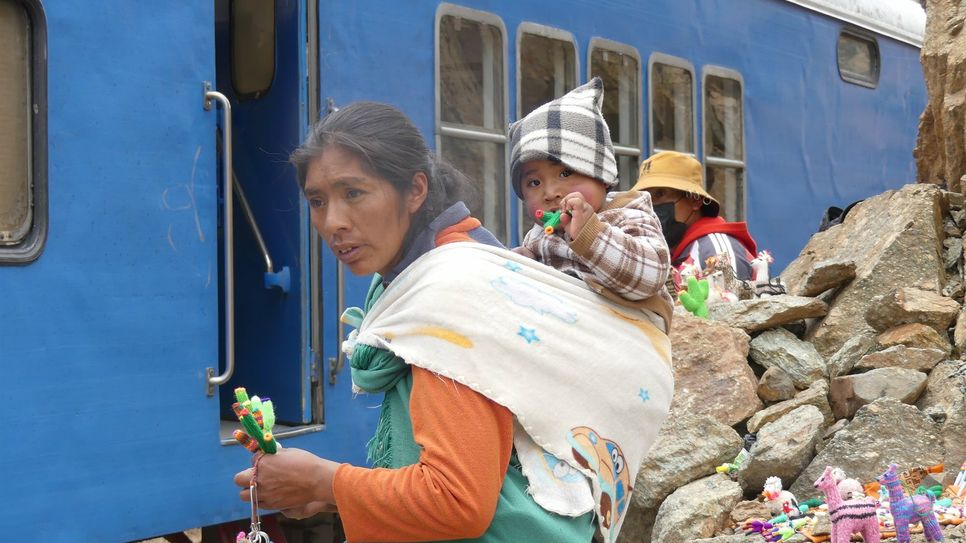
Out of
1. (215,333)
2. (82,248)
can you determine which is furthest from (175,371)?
(82,248)

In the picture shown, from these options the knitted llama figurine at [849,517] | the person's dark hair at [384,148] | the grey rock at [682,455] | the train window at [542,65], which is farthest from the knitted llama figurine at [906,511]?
the train window at [542,65]

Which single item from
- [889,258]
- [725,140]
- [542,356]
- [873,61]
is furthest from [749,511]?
[873,61]

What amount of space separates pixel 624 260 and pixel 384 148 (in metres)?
0.42

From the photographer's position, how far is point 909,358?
4434 millimetres

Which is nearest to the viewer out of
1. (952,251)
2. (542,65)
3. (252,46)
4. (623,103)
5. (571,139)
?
(571,139)

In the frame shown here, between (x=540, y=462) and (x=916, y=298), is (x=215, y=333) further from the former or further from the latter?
(x=916, y=298)

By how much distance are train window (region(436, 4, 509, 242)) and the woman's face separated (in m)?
2.65

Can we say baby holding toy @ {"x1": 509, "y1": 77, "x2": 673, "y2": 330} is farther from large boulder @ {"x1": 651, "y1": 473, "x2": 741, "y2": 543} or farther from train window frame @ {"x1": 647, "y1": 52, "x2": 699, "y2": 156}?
train window frame @ {"x1": 647, "y1": 52, "x2": 699, "y2": 156}

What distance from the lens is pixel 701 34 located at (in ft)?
19.7

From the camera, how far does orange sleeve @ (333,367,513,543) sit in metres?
1.65

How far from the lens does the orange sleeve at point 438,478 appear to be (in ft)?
5.41

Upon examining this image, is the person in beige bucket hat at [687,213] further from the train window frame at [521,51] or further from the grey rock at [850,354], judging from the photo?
the grey rock at [850,354]

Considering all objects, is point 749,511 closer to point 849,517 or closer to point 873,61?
point 849,517

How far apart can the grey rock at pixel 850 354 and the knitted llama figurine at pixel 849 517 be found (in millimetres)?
1502
